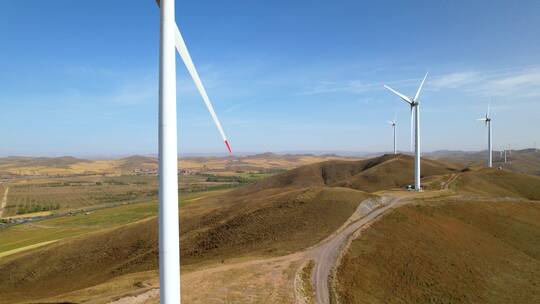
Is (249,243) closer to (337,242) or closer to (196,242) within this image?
(196,242)

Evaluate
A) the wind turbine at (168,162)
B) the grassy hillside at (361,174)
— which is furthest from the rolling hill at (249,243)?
the grassy hillside at (361,174)


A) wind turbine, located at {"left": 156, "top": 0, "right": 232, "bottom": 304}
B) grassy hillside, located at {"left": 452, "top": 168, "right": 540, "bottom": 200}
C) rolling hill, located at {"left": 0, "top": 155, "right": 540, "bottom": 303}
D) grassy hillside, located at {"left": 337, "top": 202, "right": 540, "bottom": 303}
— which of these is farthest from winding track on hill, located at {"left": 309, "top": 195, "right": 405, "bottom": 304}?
grassy hillside, located at {"left": 452, "top": 168, "right": 540, "bottom": 200}

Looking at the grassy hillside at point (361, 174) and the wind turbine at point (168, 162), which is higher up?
the wind turbine at point (168, 162)

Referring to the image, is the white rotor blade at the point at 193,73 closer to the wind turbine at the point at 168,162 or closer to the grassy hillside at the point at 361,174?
the wind turbine at the point at 168,162

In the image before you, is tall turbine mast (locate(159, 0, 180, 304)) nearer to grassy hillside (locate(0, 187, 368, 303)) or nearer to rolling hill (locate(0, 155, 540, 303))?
rolling hill (locate(0, 155, 540, 303))

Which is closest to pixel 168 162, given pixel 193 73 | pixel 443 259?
pixel 193 73

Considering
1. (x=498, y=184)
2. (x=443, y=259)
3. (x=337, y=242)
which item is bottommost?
(x=443, y=259)

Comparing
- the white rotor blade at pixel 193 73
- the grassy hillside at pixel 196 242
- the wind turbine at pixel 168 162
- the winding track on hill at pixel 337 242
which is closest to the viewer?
the wind turbine at pixel 168 162

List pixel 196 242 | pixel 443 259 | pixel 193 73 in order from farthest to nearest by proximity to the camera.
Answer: pixel 196 242
pixel 443 259
pixel 193 73
